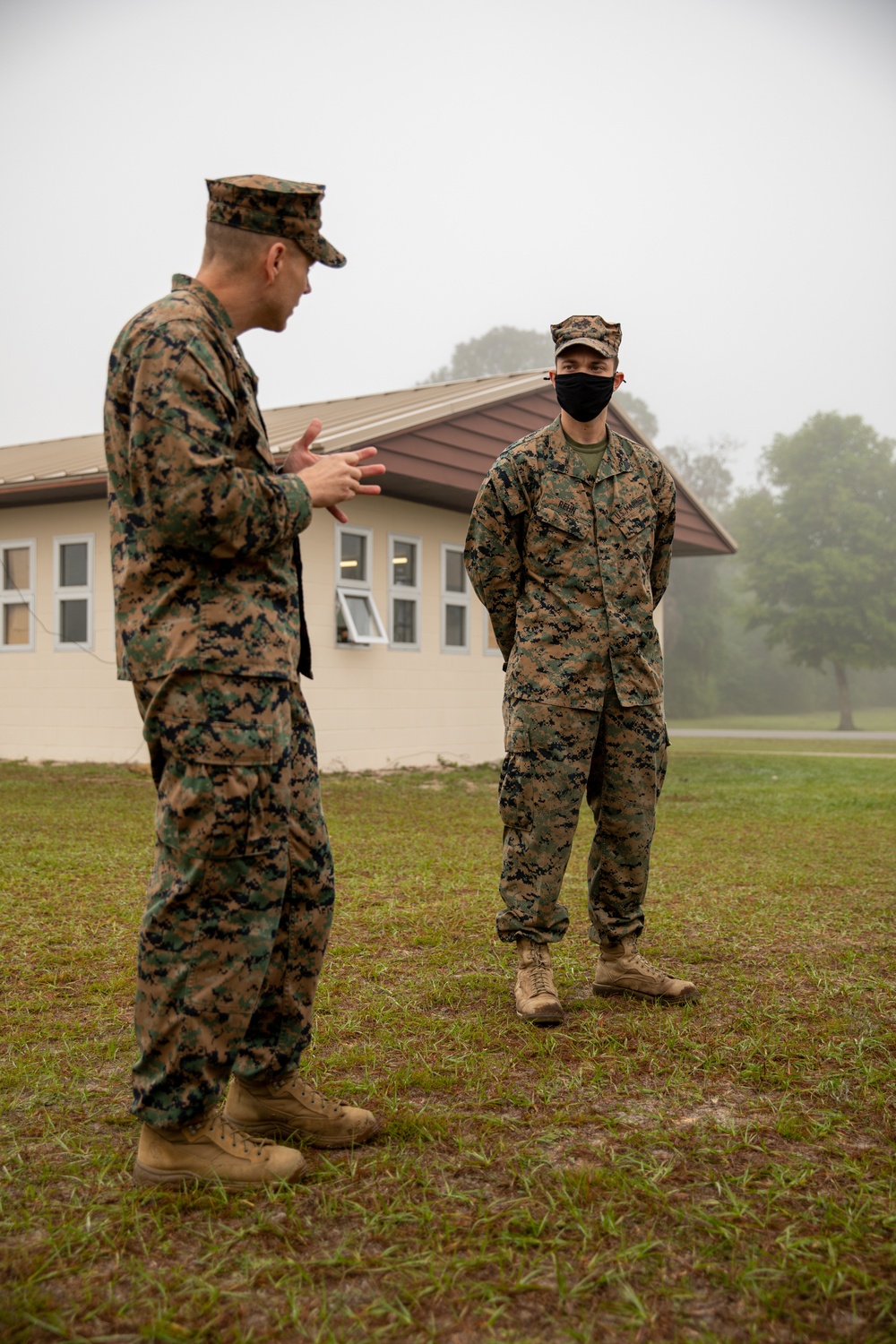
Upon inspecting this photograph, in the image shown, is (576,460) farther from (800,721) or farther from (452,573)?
(800,721)

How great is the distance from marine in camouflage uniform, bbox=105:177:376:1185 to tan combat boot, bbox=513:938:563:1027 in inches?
48.1

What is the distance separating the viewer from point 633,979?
12.4ft

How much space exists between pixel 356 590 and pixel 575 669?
30.4 feet

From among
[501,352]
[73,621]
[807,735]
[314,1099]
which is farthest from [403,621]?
[501,352]

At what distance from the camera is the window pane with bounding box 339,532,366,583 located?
12633 mm

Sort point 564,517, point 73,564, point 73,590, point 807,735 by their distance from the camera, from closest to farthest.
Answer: point 564,517
point 73,590
point 73,564
point 807,735

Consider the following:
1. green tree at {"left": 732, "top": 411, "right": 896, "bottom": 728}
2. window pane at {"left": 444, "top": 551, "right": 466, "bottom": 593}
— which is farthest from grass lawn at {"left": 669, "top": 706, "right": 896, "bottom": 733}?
window pane at {"left": 444, "top": 551, "right": 466, "bottom": 593}

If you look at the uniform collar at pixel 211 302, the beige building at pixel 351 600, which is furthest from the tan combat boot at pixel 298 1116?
the beige building at pixel 351 600

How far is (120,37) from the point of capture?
275 ft

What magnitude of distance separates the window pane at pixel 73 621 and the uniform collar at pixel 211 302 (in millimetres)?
10744

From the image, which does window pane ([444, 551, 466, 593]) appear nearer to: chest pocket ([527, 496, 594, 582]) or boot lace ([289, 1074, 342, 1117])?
chest pocket ([527, 496, 594, 582])

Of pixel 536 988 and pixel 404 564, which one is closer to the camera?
pixel 536 988

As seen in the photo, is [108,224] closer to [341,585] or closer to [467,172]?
[341,585]

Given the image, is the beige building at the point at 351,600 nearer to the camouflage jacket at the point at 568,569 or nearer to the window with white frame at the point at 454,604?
the window with white frame at the point at 454,604
